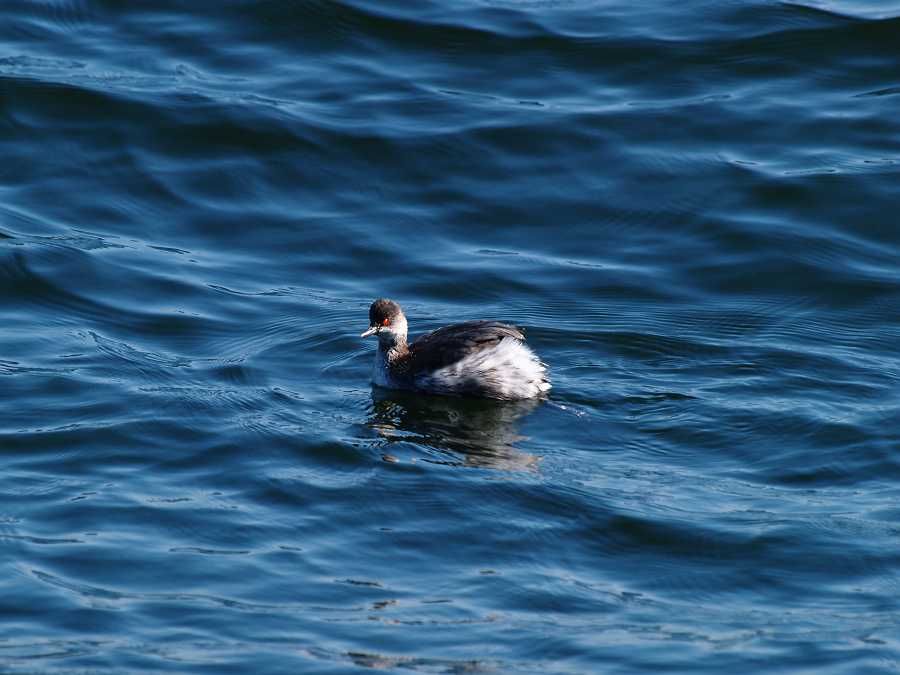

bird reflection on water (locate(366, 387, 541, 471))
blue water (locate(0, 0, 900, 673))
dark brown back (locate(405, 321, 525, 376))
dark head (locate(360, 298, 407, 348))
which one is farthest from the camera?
dark head (locate(360, 298, 407, 348))

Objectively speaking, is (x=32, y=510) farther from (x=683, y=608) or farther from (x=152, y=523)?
(x=683, y=608)

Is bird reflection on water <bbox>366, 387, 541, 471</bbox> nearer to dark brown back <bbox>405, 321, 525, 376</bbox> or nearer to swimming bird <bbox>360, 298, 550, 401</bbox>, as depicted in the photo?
swimming bird <bbox>360, 298, 550, 401</bbox>

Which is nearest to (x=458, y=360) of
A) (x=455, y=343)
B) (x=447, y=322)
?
(x=455, y=343)

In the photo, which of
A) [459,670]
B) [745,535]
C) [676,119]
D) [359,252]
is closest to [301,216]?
[359,252]

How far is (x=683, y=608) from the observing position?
291 inches

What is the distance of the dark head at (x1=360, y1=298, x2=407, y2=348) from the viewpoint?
1048 cm

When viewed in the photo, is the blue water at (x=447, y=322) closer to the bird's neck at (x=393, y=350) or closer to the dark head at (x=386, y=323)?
the bird's neck at (x=393, y=350)

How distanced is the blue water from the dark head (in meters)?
0.38

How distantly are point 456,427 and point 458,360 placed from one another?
53cm

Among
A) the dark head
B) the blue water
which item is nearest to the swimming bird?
the dark head

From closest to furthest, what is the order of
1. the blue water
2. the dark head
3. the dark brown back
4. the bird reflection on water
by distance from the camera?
1. the blue water
2. the bird reflection on water
3. the dark brown back
4. the dark head

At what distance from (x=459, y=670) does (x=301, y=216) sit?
6988 millimetres

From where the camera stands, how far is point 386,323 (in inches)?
414

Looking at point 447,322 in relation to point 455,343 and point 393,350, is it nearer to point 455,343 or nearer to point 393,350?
point 393,350
